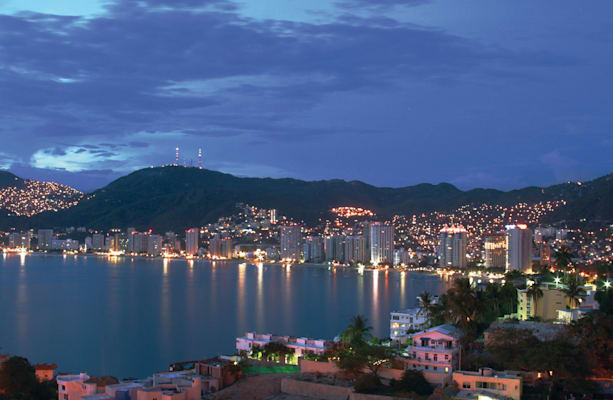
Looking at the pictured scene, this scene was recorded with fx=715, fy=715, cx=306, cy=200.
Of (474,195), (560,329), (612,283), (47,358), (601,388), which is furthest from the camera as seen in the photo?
(474,195)

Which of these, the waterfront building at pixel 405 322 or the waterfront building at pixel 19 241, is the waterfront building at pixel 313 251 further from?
the waterfront building at pixel 405 322

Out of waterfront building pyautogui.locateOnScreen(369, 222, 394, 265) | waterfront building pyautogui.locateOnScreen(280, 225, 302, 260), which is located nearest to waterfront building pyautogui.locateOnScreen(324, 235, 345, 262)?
waterfront building pyautogui.locateOnScreen(280, 225, 302, 260)

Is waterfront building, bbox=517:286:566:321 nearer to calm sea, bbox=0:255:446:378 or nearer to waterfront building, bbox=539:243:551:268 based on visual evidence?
calm sea, bbox=0:255:446:378

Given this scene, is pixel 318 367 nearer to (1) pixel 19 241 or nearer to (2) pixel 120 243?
(2) pixel 120 243

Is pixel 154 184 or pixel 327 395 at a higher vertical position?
pixel 154 184

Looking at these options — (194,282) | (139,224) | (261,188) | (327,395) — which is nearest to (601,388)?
(327,395)

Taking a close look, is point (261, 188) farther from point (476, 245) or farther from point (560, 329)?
point (560, 329)
